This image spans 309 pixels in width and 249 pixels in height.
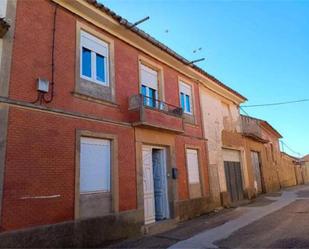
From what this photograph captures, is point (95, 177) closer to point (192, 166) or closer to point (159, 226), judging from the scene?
point (159, 226)

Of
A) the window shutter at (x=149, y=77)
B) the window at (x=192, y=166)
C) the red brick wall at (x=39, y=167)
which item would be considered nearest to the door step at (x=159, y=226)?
the window at (x=192, y=166)

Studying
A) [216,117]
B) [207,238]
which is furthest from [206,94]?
[207,238]

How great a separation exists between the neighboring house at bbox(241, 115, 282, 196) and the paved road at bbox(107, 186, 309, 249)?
7.54 meters

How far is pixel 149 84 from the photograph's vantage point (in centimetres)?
1153

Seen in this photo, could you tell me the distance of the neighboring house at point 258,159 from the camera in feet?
63.5

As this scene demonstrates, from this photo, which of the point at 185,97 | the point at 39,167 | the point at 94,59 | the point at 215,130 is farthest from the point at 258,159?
the point at 39,167

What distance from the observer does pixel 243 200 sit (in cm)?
1698

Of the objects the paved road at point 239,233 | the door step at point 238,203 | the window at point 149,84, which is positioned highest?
the window at point 149,84

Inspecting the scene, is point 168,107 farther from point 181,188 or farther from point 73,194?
point 73,194

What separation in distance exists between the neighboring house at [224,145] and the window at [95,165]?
21.9ft

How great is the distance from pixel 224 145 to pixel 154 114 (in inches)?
280

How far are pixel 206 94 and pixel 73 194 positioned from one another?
9870 millimetres

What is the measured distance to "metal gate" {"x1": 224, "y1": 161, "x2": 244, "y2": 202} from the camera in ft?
52.6

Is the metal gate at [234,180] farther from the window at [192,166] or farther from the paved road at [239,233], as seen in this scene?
the paved road at [239,233]
